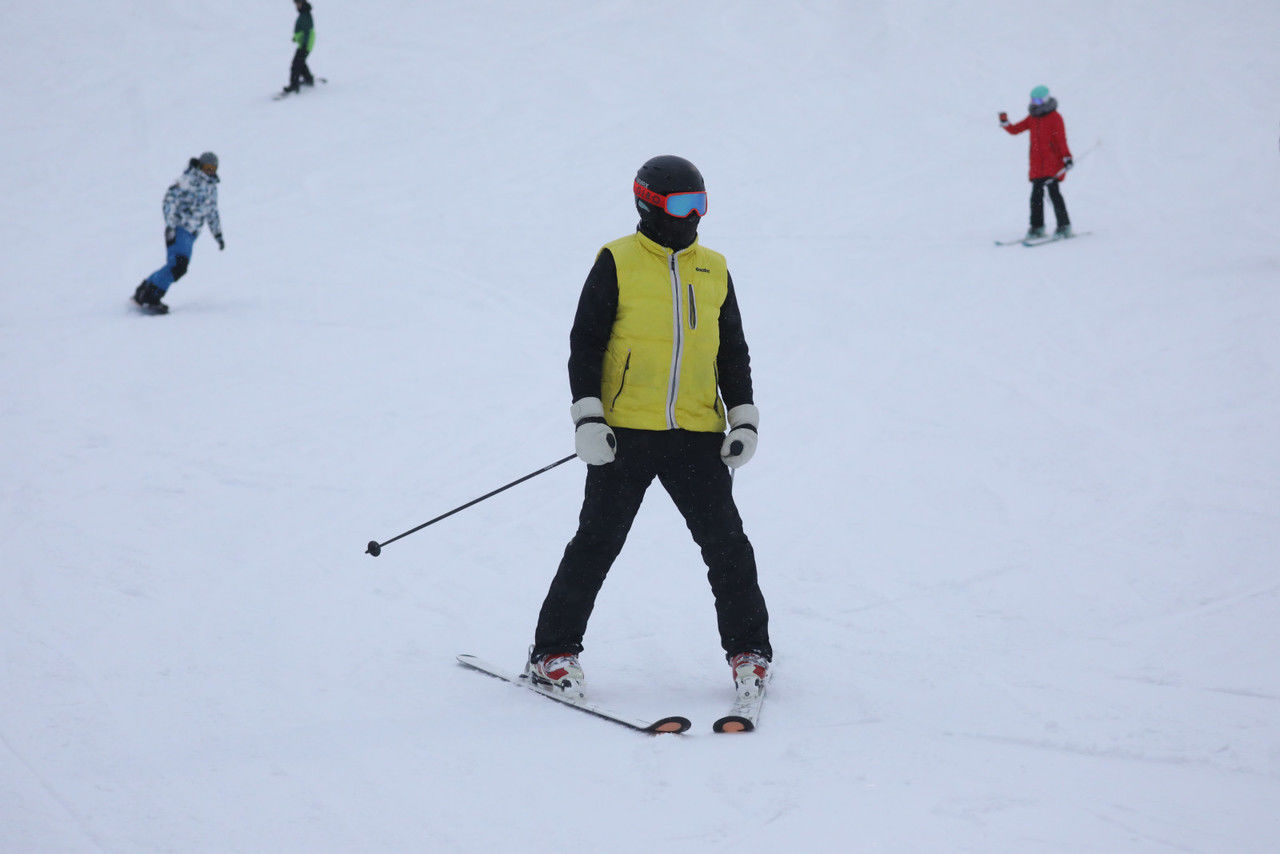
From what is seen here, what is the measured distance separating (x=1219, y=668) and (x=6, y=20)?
2404 cm

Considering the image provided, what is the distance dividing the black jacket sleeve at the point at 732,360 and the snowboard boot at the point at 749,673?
0.83 m

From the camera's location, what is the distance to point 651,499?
6008 mm

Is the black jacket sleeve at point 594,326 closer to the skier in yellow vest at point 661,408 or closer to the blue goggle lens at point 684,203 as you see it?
the skier in yellow vest at point 661,408

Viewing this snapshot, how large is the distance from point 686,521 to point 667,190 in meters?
1.06

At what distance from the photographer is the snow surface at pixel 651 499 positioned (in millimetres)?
2953

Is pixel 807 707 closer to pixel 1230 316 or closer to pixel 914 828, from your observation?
pixel 914 828

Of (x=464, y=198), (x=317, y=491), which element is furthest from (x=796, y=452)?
(x=464, y=198)

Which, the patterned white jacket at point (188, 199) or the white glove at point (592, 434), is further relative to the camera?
the patterned white jacket at point (188, 199)

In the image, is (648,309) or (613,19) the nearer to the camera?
(648,309)

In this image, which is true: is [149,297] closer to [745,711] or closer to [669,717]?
[669,717]

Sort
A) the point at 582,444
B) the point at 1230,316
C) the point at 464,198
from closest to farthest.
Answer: the point at 582,444 → the point at 1230,316 → the point at 464,198

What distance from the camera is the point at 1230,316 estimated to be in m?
7.90

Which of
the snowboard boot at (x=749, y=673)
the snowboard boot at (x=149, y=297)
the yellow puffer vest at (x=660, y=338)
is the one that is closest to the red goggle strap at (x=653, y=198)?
the yellow puffer vest at (x=660, y=338)

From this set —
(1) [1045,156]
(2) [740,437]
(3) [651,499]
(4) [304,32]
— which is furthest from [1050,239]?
(4) [304,32]
